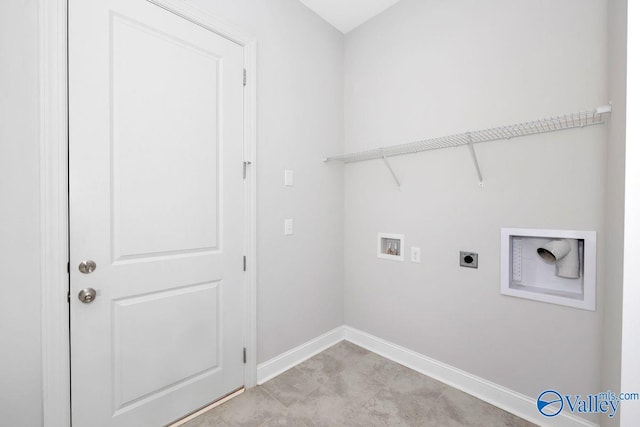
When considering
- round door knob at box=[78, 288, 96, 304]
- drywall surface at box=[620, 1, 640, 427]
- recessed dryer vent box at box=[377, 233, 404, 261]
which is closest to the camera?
drywall surface at box=[620, 1, 640, 427]

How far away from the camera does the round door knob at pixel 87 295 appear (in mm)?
1230

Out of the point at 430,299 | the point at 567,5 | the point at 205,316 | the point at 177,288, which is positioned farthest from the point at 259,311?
the point at 567,5

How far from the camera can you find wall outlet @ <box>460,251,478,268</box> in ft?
5.81

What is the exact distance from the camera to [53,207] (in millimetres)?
1163

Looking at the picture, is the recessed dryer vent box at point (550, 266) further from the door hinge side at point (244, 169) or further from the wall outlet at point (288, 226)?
the door hinge side at point (244, 169)

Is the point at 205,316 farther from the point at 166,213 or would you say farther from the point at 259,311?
the point at 166,213

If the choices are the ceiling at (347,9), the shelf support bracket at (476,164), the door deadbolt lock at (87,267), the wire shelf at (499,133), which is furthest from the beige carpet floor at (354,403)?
the ceiling at (347,9)

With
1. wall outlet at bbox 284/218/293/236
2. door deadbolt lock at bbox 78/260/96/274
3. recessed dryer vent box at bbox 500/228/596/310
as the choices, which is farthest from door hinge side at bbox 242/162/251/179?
recessed dryer vent box at bbox 500/228/596/310

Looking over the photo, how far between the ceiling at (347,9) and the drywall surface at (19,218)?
179 centimetres

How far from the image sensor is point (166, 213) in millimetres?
1486

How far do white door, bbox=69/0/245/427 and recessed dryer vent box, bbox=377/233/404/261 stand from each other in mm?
1158

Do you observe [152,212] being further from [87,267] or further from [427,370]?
[427,370]

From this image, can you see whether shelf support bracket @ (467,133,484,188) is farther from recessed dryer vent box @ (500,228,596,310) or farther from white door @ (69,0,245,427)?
white door @ (69,0,245,427)

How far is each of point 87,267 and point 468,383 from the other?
7.56ft
